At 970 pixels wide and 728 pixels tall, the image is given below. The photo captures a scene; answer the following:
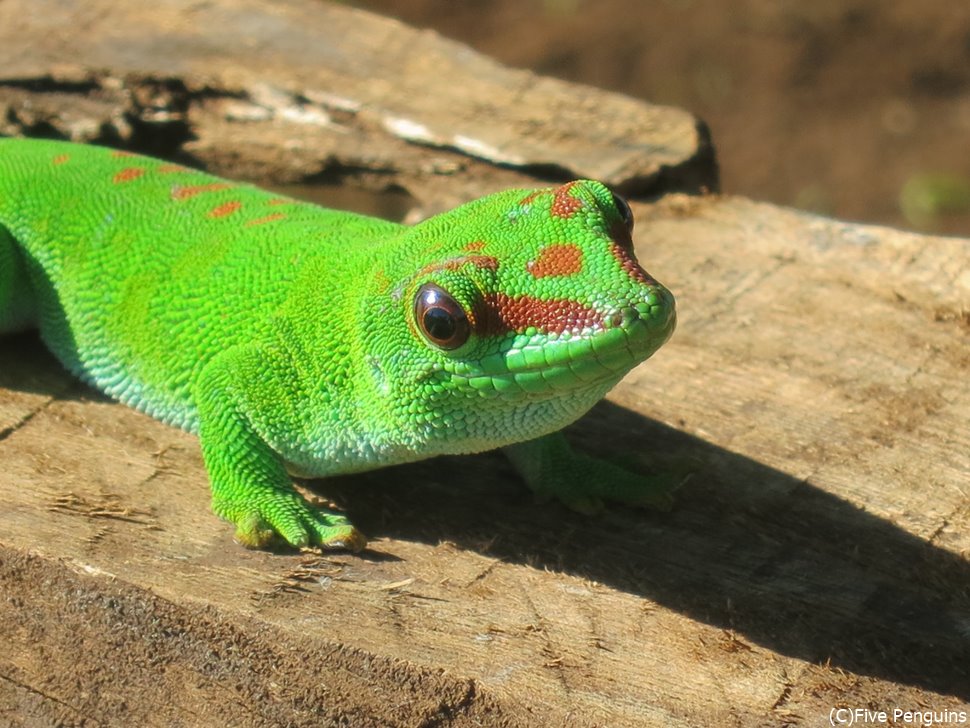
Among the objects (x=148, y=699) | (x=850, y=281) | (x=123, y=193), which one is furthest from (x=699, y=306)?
(x=148, y=699)

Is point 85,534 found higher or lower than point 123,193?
lower

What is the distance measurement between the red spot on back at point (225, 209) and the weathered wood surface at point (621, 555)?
913mm

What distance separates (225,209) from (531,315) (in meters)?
2.08

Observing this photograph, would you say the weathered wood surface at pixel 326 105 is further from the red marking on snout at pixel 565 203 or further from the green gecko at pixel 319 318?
the red marking on snout at pixel 565 203

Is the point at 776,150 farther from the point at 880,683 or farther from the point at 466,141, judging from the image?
the point at 880,683

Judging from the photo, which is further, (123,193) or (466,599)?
(123,193)

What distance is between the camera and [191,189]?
583cm

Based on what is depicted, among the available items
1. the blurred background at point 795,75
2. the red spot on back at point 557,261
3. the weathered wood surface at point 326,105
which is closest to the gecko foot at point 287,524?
the red spot on back at point 557,261

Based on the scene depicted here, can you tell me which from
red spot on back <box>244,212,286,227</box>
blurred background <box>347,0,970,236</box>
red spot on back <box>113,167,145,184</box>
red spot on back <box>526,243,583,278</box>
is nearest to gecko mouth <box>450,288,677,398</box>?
red spot on back <box>526,243,583,278</box>

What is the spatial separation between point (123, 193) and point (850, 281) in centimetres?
336

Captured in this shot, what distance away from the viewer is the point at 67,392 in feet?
18.6

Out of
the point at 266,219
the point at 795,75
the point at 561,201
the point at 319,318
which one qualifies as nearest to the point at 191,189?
the point at 266,219

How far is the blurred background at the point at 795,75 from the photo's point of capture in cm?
1263

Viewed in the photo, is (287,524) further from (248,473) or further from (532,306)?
(532,306)
